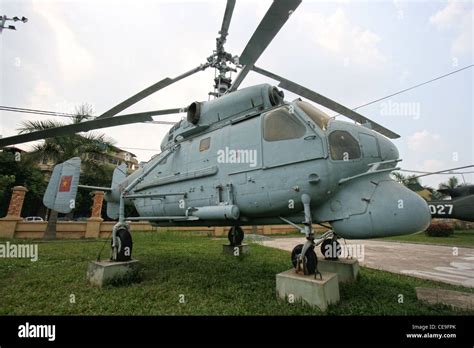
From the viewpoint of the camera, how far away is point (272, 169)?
470 centimetres

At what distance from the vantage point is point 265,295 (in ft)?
14.8

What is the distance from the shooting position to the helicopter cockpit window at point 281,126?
15.1 ft

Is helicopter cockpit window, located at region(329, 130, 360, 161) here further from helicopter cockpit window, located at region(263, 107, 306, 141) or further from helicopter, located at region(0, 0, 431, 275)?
helicopter cockpit window, located at region(263, 107, 306, 141)

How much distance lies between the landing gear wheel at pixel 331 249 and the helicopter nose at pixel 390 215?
7.16 ft

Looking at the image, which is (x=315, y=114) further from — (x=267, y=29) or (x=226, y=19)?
(x=226, y=19)

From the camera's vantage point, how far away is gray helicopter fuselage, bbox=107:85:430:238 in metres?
3.96

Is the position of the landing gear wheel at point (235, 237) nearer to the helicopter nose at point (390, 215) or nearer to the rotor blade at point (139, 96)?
the rotor blade at point (139, 96)

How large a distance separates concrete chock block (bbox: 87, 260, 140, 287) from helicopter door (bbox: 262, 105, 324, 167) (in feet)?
12.6

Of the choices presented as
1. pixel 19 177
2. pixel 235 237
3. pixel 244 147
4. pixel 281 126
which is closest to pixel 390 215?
pixel 281 126

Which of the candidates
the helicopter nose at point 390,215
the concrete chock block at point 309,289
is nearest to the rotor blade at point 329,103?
the helicopter nose at point 390,215

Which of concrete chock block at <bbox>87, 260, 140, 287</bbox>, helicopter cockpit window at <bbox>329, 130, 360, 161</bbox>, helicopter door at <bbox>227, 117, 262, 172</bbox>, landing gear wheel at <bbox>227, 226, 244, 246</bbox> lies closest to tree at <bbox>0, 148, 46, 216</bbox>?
landing gear wheel at <bbox>227, 226, 244, 246</bbox>

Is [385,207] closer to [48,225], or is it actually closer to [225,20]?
[225,20]

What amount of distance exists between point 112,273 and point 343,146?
17.1 feet

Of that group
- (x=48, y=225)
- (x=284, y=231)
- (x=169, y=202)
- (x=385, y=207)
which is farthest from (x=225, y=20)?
(x=284, y=231)
